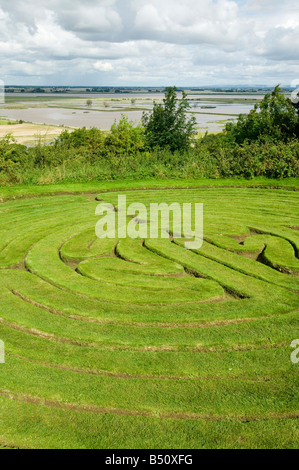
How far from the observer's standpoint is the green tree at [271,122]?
4559 cm

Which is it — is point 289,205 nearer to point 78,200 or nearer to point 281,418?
point 78,200

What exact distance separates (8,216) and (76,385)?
13.6 m

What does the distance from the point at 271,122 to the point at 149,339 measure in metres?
48.6

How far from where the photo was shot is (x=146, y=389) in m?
7.89

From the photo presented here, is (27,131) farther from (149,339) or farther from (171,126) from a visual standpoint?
(149,339)

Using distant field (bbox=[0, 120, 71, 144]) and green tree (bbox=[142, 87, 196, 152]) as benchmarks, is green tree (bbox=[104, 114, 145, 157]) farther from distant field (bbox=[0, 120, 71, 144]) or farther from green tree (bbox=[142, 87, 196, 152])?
distant field (bbox=[0, 120, 71, 144])

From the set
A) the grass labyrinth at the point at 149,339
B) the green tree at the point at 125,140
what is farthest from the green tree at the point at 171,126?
Result: the grass labyrinth at the point at 149,339

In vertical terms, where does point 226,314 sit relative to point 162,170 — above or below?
below

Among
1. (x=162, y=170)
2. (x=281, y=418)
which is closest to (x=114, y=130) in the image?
(x=162, y=170)

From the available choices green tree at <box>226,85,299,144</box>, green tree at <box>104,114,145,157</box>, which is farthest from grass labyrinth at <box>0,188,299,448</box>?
green tree at <box>104,114,145,157</box>

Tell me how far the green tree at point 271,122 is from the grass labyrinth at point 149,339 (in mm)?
32299

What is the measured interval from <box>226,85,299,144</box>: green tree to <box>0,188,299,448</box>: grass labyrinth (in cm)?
3230

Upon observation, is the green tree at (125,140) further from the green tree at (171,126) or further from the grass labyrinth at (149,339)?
the grass labyrinth at (149,339)

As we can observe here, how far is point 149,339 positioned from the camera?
951cm
